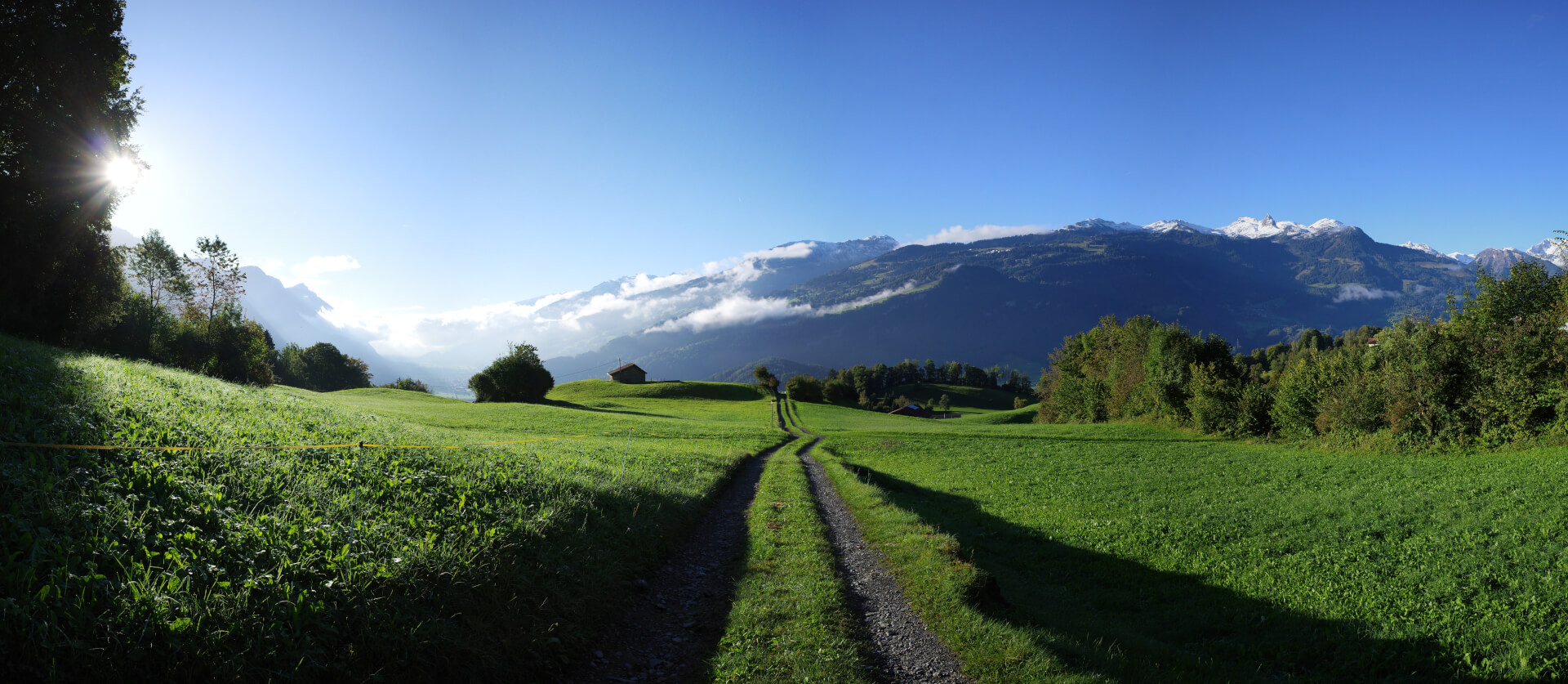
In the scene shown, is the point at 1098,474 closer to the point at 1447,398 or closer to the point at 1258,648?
the point at 1447,398

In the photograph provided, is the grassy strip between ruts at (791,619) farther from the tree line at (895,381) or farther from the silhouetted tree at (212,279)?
the tree line at (895,381)

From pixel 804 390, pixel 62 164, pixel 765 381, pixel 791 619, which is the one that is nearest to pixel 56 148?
pixel 62 164

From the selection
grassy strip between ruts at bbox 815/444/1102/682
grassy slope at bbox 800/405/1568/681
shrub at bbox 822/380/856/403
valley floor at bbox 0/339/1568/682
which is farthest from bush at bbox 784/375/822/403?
grassy strip between ruts at bbox 815/444/1102/682

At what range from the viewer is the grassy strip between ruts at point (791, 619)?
7941 millimetres

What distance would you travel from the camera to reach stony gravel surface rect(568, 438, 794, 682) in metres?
8.17

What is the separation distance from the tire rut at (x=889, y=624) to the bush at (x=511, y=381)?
7954cm

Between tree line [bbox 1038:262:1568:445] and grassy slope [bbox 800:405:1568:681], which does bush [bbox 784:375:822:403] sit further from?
grassy slope [bbox 800:405:1568:681]

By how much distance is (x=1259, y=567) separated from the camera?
13.9 m

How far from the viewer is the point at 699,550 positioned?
14227 millimetres

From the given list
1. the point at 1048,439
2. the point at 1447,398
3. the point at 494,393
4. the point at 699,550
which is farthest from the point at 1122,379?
the point at 494,393

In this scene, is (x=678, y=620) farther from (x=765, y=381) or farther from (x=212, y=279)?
(x=765, y=381)

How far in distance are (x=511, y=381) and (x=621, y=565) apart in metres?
82.9

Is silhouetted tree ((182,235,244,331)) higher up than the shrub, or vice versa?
silhouetted tree ((182,235,244,331))

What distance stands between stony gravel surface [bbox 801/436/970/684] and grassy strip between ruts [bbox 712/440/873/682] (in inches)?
12.0
